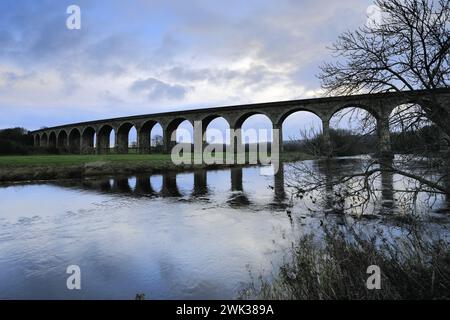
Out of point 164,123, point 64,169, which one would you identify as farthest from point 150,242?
point 164,123

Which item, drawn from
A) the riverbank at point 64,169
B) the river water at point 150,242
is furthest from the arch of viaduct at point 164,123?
the riverbank at point 64,169

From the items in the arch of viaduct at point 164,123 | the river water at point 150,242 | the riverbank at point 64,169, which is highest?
the arch of viaduct at point 164,123

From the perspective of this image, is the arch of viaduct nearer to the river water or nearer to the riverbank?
the river water

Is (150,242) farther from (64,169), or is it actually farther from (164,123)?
(164,123)

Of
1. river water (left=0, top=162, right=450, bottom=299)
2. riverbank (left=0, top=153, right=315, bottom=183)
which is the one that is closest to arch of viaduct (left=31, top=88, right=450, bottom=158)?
river water (left=0, top=162, right=450, bottom=299)

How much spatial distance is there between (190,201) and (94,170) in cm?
1435

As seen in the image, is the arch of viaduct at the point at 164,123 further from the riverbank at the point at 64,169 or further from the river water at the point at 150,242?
the riverbank at the point at 64,169

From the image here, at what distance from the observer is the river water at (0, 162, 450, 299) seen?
516 cm

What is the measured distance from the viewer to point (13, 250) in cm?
699

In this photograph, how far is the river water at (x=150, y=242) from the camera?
16.9 ft

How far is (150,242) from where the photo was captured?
7.57 meters

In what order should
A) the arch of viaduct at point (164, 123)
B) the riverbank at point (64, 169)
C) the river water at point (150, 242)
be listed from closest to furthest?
the river water at point (150, 242), the riverbank at point (64, 169), the arch of viaduct at point (164, 123)

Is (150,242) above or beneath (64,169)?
beneath

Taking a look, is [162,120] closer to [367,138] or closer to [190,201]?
[190,201]
